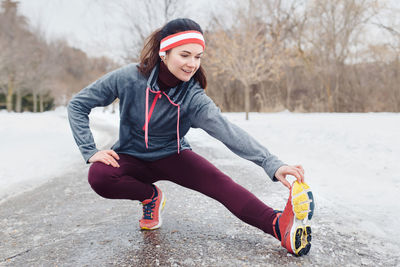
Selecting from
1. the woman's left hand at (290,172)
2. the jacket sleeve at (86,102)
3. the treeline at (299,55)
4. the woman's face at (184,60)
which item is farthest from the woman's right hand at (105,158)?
the treeline at (299,55)

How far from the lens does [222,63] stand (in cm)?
1445

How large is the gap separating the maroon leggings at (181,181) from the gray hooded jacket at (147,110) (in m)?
0.10

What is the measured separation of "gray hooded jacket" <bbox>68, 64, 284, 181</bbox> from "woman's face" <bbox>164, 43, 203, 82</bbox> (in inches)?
5.6

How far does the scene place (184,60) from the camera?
2193 mm

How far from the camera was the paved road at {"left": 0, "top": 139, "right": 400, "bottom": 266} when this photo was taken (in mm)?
2082

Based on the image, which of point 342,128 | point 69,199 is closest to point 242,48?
point 342,128

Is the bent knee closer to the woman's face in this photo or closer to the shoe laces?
the shoe laces

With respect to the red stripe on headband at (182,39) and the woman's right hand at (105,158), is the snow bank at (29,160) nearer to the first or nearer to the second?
the woman's right hand at (105,158)

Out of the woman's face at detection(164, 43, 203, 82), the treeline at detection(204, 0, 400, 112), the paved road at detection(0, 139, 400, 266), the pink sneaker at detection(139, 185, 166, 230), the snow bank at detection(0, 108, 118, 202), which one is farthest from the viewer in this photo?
the treeline at detection(204, 0, 400, 112)

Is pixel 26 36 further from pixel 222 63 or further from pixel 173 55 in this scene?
pixel 173 55

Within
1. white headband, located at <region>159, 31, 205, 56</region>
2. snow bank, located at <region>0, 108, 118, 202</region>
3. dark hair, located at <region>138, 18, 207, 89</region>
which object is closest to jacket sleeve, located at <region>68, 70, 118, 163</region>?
Result: dark hair, located at <region>138, 18, 207, 89</region>

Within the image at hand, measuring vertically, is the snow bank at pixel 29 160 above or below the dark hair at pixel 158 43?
below

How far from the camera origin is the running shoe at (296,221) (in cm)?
197

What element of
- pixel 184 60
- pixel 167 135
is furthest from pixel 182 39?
pixel 167 135
